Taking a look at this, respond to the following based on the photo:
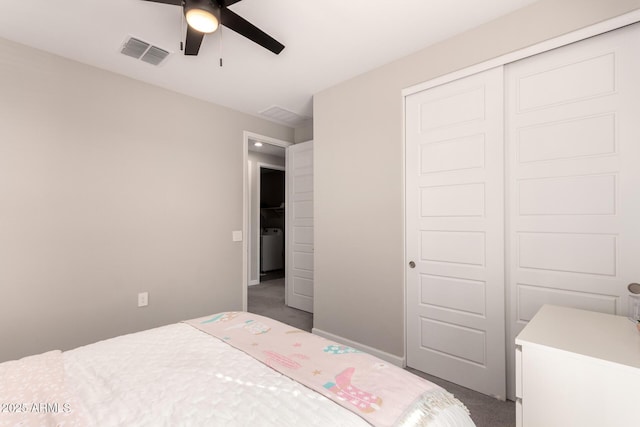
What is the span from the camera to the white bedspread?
888mm

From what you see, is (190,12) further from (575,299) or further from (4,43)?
(575,299)

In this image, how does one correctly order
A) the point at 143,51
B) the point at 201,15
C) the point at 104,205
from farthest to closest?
the point at 104,205, the point at 143,51, the point at 201,15

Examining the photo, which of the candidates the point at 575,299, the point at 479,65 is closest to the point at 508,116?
the point at 479,65

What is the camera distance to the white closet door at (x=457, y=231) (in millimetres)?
2064

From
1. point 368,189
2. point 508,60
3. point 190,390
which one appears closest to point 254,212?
point 368,189

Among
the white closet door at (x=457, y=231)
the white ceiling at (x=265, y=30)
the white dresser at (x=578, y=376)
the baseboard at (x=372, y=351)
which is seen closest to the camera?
the white dresser at (x=578, y=376)

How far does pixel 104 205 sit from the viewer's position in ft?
8.72

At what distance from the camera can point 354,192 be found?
2.86 m

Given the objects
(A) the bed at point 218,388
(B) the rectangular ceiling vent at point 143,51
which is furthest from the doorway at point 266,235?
(A) the bed at point 218,388

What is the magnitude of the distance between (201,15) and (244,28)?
0.27 meters

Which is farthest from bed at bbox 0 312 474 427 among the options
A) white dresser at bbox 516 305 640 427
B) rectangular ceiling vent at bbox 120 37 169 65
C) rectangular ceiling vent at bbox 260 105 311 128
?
rectangular ceiling vent at bbox 260 105 311 128

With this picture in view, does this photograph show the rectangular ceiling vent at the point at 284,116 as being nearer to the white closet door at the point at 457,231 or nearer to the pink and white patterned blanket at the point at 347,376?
the white closet door at the point at 457,231

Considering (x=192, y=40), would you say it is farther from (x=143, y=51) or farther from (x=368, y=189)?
(x=368, y=189)

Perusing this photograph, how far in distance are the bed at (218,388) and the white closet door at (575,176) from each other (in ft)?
4.18
